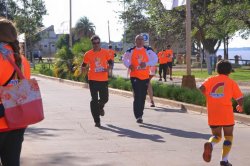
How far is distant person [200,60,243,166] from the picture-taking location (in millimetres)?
6547

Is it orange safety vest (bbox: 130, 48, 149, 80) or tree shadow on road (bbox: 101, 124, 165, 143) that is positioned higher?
orange safety vest (bbox: 130, 48, 149, 80)

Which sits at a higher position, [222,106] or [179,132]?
[222,106]

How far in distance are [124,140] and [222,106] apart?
2527mm

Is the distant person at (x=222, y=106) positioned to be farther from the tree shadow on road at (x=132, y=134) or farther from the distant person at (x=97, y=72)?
the distant person at (x=97, y=72)


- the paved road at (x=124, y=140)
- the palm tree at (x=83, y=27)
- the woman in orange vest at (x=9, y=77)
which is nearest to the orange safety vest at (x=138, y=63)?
the paved road at (x=124, y=140)

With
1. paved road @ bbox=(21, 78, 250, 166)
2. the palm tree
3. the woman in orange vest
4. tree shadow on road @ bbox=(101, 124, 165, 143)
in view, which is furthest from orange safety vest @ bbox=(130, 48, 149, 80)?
the palm tree

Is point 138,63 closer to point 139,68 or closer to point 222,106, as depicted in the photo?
point 139,68

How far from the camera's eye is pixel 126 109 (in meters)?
13.6

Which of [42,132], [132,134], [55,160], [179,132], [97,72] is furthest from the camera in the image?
[97,72]

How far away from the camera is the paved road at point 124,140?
23.3 feet

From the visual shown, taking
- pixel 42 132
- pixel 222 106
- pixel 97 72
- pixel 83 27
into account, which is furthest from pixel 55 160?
pixel 83 27

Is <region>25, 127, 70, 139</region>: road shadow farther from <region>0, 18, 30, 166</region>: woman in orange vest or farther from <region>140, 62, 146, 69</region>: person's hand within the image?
<region>0, 18, 30, 166</region>: woman in orange vest

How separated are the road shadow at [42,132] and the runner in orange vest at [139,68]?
177 centimetres

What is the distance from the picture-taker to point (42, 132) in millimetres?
9766
